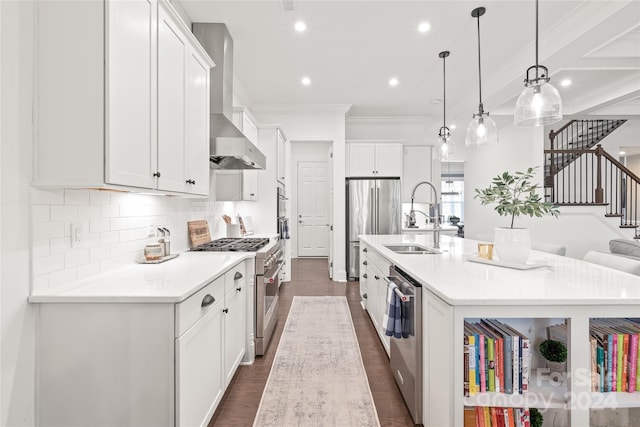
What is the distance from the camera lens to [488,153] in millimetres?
6574

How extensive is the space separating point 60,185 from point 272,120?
14.7 ft

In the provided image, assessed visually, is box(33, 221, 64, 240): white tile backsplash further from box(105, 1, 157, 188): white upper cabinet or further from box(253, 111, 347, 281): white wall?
box(253, 111, 347, 281): white wall

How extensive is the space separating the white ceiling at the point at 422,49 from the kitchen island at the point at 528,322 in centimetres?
248

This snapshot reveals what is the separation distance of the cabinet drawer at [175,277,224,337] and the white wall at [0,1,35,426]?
24.2 inches

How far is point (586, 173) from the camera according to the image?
5.94 meters

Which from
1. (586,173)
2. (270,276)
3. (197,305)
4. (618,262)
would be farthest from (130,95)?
(586,173)

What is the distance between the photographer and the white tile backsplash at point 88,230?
139cm

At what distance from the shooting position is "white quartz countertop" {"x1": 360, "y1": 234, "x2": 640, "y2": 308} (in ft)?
4.21

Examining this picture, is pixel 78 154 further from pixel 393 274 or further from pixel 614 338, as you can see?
pixel 614 338

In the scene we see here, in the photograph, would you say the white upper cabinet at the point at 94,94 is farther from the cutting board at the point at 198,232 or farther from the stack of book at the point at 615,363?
the stack of book at the point at 615,363

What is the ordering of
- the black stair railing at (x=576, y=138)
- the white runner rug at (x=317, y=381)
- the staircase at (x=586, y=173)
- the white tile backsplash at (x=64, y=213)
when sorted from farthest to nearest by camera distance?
1. the black stair railing at (x=576, y=138)
2. the staircase at (x=586, y=173)
3. the white runner rug at (x=317, y=381)
4. the white tile backsplash at (x=64, y=213)

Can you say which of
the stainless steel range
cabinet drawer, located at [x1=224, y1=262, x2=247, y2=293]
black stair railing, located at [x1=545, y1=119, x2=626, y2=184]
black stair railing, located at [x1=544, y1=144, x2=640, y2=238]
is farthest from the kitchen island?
black stair railing, located at [x1=545, y1=119, x2=626, y2=184]

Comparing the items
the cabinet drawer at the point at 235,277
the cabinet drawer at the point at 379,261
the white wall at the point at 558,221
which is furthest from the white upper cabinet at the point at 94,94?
the white wall at the point at 558,221

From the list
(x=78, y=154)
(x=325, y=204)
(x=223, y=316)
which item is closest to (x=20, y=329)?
(x=78, y=154)
